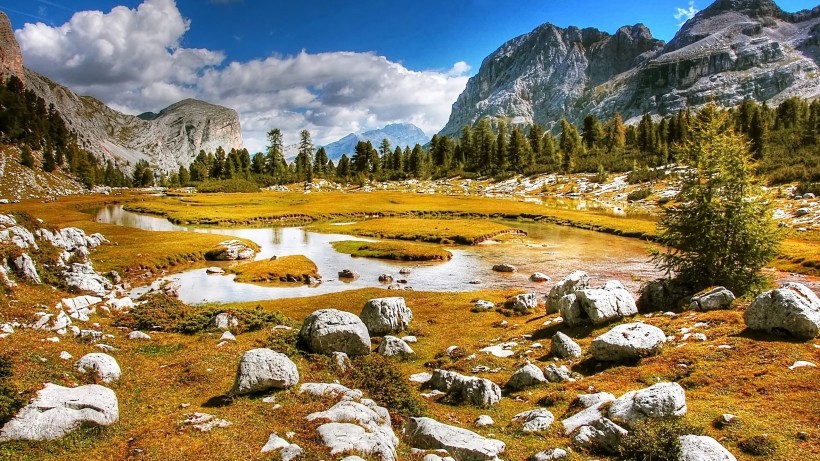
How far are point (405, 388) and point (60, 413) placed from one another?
1152 cm

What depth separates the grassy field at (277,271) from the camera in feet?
159

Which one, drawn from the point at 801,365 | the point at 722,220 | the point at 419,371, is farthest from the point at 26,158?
the point at 801,365

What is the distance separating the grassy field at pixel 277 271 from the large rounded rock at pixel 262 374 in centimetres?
3110

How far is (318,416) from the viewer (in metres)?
14.2

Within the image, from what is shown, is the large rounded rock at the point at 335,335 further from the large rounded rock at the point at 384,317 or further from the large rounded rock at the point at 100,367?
the large rounded rock at the point at 100,367

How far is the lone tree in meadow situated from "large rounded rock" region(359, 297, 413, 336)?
18.4 metres

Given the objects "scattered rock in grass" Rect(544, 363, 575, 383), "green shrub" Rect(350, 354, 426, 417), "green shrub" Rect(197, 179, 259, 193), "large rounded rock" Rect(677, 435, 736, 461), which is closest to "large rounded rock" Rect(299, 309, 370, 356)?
"green shrub" Rect(350, 354, 426, 417)

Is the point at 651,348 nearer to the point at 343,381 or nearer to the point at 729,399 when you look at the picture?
the point at 729,399

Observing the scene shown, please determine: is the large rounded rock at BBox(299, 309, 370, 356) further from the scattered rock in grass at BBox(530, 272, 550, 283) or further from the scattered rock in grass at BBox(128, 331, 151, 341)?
the scattered rock in grass at BBox(530, 272, 550, 283)

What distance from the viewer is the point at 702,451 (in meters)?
11.0

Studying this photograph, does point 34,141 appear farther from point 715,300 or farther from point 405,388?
point 715,300

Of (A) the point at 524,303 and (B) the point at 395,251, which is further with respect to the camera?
(B) the point at 395,251

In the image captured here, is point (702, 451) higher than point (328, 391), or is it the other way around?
point (702, 451)

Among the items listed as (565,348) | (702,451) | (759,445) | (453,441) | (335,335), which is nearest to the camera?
(702,451)
